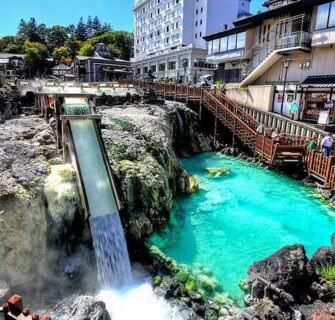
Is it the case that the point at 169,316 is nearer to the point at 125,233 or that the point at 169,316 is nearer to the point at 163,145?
the point at 125,233

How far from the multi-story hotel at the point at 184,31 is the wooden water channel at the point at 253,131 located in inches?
685

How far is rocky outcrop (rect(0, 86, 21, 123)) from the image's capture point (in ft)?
63.6

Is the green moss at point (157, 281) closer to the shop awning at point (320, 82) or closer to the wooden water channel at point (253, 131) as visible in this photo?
the wooden water channel at point (253, 131)

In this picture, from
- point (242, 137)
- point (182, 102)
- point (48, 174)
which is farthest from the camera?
point (182, 102)

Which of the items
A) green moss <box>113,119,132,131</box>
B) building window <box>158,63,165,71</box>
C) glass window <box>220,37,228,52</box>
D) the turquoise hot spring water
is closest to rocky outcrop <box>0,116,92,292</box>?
the turquoise hot spring water

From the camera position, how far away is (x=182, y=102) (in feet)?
97.0

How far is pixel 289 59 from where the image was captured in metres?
26.3

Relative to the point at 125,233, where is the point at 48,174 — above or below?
above

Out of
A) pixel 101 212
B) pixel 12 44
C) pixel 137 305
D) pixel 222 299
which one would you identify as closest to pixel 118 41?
pixel 12 44

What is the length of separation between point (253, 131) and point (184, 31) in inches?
1569

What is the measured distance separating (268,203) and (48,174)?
1173cm

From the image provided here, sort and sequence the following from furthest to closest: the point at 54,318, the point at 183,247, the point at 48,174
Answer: the point at 183,247 < the point at 48,174 < the point at 54,318

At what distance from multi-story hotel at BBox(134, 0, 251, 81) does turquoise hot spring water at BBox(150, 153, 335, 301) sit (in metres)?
30.4

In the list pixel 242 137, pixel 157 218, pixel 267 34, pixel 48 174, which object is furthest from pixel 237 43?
pixel 48 174
